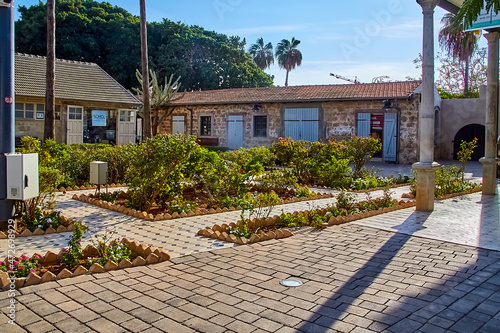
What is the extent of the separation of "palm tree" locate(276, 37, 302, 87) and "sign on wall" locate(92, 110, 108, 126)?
106 ft

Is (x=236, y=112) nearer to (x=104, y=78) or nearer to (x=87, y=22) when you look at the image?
(x=104, y=78)

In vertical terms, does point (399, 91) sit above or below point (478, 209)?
above

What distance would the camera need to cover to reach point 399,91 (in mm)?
19312

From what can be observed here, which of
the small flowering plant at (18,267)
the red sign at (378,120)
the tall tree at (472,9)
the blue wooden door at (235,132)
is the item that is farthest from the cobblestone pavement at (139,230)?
the blue wooden door at (235,132)

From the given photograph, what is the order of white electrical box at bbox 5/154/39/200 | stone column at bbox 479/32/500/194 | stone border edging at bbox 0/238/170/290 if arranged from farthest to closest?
stone column at bbox 479/32/500/194 → white electrical box at bbox 5/154/39/200 → stone border edging at bbox 0/238/170/290

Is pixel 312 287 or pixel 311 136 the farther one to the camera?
pixel 311 136

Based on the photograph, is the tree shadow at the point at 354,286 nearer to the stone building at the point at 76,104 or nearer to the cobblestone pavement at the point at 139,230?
the cobblestone pavement at the point at 139,230

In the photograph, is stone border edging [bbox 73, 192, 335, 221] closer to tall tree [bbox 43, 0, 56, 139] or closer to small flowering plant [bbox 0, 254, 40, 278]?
small flowering plant [bbox 0, 254, 40, 278]

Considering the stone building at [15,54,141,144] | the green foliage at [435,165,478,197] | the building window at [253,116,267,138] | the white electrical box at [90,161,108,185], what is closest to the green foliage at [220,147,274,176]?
the white electrical box at [90,161,108,185]

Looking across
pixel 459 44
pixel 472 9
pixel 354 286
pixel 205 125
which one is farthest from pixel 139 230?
pixel 459 44

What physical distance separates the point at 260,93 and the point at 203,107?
336 centimetres

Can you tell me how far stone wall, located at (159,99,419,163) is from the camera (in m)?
19.0

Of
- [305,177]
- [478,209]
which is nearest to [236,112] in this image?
[305,177]

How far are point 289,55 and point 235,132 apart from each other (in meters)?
30.4
